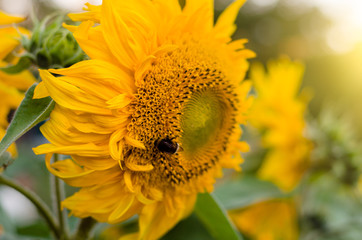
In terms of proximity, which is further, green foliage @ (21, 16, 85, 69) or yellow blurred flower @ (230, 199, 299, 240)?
yellow blurred flower @ (230, 199, 299, 240)

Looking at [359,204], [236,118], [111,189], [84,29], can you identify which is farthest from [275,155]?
[84,29]

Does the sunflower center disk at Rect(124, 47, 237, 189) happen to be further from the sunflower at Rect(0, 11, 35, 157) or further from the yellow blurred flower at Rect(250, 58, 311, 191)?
the yellow blurred flower at Rect(250, 58, 311, 191)

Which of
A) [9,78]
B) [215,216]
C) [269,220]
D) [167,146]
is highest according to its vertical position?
[9,78]

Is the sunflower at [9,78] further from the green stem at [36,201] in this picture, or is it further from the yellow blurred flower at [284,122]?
the yellow blurred flower at [284,122]

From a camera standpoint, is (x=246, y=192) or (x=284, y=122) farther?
(x=284, y=122)

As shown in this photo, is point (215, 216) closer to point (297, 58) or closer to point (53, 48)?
point (53, 48)

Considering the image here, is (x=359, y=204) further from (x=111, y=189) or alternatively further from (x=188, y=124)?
(x=111, y=189)

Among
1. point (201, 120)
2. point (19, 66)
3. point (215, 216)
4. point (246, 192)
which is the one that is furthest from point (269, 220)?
point (19, 66)

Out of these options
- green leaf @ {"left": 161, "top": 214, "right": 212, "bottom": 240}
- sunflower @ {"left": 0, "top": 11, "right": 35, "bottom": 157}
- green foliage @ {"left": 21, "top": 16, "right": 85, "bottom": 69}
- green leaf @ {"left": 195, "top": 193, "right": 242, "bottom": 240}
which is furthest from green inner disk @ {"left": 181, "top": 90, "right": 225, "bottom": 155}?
green leaf @ {"left": 161, "top": 214, "right": 212, "bottom": 240}
